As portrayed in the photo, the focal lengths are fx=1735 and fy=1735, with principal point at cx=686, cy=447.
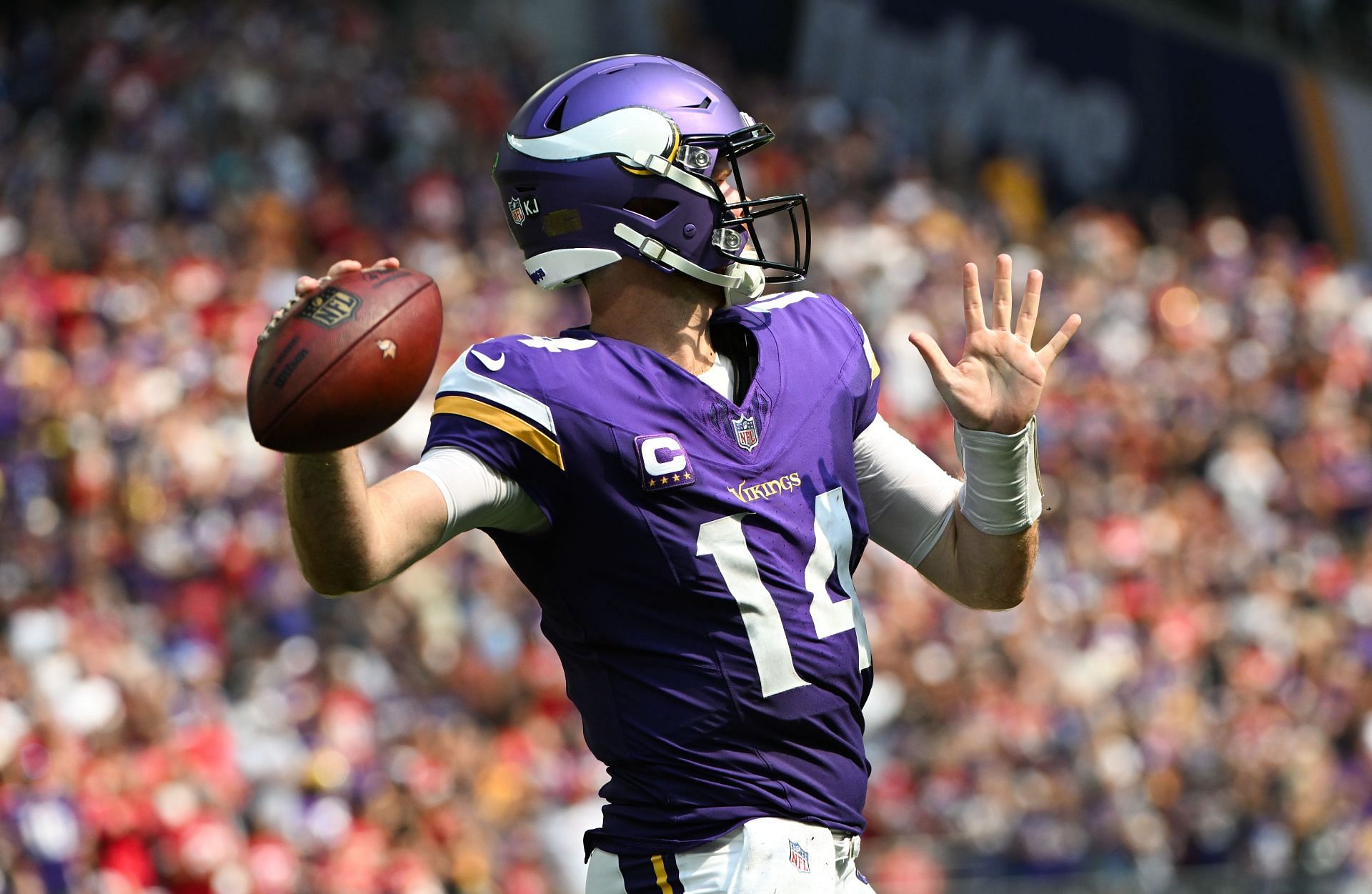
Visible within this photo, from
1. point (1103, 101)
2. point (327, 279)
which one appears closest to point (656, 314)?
point (327, 279)

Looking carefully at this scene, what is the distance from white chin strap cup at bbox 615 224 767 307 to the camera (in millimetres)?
2766

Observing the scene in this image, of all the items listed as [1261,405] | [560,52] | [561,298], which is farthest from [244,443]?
[560,52]

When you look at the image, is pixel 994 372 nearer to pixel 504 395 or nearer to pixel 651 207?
pixel 651 207

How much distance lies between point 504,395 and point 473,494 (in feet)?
0.56

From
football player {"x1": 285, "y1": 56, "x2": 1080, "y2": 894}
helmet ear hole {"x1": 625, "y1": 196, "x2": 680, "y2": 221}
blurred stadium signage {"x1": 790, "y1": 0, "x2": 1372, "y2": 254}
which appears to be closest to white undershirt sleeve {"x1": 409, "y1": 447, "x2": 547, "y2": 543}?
football player {"x1": 285, "y1": 56, "x2": 1080, "y2": 894}

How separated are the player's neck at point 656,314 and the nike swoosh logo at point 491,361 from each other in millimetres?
254

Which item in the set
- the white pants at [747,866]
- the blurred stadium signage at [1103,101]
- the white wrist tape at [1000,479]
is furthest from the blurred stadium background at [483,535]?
the white wrist tape at [1000,479]

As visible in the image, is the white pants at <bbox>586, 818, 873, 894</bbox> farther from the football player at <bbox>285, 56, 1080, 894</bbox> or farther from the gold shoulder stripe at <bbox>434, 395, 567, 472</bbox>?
the gold shoulder stripe at <bbox>434, 395, 567, 472</bbox>

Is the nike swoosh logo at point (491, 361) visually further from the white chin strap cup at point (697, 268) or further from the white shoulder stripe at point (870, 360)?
the white shoulder stripe at point (870, 360)

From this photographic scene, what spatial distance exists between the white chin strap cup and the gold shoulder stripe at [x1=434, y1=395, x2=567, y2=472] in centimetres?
39

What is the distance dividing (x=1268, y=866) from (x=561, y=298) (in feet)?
18.6

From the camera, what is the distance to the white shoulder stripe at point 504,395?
2.57 meters

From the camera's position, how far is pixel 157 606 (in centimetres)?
833

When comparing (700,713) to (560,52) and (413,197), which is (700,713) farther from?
(560,52)
